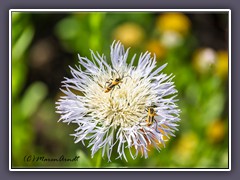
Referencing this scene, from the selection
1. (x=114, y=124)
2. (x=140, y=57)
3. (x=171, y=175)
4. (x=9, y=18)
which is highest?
(x=9, y=18)

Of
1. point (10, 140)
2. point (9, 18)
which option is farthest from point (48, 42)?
point (10, 140)

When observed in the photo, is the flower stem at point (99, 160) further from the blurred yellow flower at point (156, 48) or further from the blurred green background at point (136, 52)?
the blurred yellow flower at point (156, 48)

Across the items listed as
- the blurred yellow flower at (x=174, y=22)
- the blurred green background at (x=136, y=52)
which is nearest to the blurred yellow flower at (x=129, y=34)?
the blurred green background at (x=136, y=52)

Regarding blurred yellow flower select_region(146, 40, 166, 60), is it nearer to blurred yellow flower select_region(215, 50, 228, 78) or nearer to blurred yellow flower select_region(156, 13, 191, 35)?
blurred yellow flower select_region(156, 13, 191, 35)

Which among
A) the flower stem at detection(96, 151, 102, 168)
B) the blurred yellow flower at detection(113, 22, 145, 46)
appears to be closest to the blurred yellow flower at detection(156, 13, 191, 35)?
the blurred yellow flower at detection(113, 22, 145, 46)

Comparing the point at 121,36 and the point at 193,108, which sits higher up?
the point at 121,36
